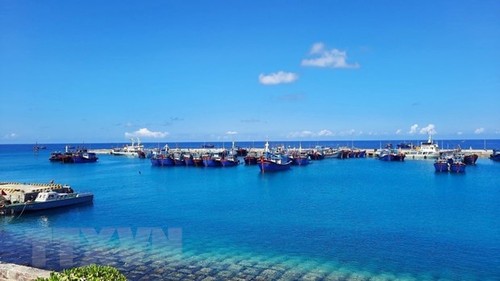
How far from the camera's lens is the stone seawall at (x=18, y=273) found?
46.3 ft

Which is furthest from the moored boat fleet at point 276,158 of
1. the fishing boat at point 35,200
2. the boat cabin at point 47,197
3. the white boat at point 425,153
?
the boat cabin at point 47,197

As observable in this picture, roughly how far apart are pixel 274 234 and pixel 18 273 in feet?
54.1

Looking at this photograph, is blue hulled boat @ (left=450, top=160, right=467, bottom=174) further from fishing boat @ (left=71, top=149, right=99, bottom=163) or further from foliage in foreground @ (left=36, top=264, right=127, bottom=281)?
fishing boat @ (left=71, top=149, right=99, bottom=163)

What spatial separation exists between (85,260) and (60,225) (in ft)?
40.3

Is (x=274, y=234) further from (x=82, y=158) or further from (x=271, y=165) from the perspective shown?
(x=82, y=158)

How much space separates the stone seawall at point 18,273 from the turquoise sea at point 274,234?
17.8 feet

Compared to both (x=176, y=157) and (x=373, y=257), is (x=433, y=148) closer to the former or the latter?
(x=176, y=157)

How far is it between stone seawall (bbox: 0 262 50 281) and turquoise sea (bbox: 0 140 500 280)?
17.8 ft

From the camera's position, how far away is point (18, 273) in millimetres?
14445

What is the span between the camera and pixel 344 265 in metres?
20.9

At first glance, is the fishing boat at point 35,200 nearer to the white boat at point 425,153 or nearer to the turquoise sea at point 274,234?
the turquoise sea at point 274,234

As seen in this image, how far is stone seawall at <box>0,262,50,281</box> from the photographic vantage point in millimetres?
14102

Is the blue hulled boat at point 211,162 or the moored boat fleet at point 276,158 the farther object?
the blue hulled boat at point 211,162

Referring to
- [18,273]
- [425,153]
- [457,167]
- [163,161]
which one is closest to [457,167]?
[457,167]
